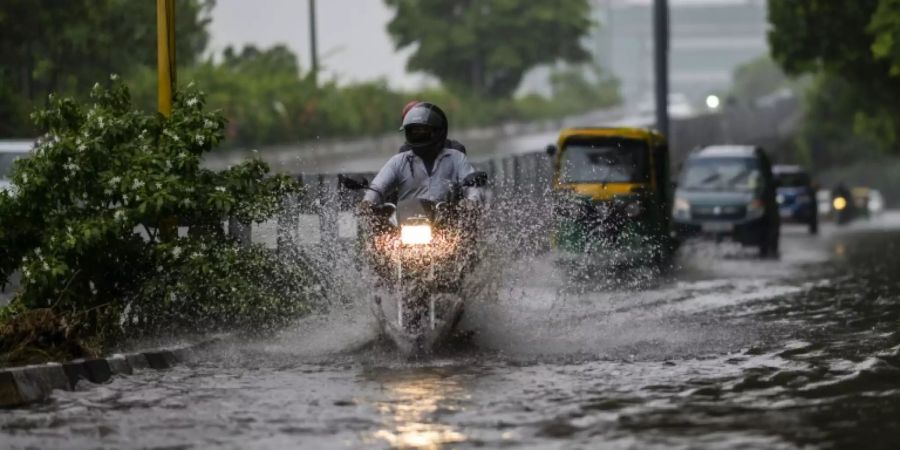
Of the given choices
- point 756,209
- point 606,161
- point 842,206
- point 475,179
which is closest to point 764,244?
point 756,209

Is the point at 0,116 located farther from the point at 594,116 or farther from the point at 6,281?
the point at 594,116

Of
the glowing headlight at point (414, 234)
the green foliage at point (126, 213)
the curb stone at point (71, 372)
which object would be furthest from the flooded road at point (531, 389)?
the glowing headlight at point (414, 234)

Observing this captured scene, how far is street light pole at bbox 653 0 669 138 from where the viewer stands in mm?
34469

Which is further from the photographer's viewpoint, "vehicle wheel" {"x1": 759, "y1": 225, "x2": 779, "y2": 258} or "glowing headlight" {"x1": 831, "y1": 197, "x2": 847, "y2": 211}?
"glowing headlight" {"x1": 831, "y1": 197, "x2": 847, "y2": 211}

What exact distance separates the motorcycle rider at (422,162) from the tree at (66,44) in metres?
22.4

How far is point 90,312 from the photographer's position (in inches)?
545

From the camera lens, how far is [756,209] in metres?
31.2

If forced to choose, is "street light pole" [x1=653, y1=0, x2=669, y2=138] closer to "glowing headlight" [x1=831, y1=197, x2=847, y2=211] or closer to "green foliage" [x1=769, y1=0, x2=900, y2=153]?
"green foliage" [x1=769, y1=0, x2=900, y2=153]

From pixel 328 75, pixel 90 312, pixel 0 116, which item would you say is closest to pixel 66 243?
pixel 90 312

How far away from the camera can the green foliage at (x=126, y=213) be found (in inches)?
541

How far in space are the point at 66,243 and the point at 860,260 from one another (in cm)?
1670

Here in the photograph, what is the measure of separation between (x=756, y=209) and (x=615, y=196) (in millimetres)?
6628

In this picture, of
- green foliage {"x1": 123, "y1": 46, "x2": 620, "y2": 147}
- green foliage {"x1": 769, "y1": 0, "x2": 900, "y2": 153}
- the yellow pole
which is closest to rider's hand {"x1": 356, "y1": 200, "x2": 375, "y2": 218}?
the yellow pole

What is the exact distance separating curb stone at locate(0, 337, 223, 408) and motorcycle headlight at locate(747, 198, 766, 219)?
18798mm
